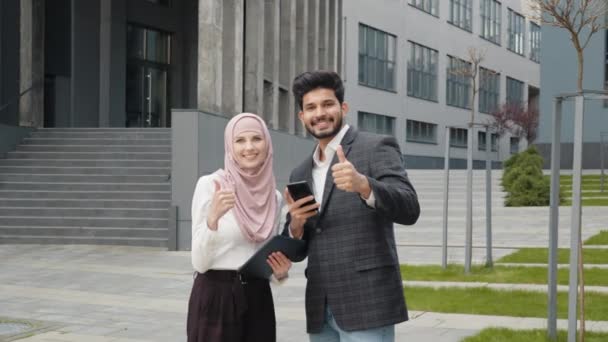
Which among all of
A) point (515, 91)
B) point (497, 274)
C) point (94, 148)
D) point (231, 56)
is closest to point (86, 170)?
point (94, 148)

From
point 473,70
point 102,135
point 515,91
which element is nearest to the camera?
point 102,135

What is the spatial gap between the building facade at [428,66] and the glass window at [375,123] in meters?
0.05

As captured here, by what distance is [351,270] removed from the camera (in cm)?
355

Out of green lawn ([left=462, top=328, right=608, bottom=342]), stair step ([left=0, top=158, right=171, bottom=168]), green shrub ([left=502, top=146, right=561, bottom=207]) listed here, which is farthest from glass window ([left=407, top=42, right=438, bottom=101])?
green lawn ([left=462, top=328, right=608, bottom=342])

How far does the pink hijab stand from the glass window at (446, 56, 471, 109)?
48.8 meters

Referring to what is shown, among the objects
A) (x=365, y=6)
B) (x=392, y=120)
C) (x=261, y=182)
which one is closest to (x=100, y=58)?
(x=365, y=6)

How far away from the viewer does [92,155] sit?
20.0 meters

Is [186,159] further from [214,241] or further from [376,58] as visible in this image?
[376,58]

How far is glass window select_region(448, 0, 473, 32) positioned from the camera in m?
53.1

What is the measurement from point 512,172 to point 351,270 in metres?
21.0

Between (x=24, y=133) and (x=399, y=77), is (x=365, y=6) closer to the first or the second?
(x=399, y=77)

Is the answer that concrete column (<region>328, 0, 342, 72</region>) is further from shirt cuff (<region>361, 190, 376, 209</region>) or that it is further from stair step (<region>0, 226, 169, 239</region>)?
shirt cuff (<region>361, 190, 376, 209</region>)

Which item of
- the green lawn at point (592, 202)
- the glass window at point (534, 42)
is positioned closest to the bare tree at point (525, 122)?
the glass window at point (534, 42)

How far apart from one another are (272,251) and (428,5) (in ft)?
156
